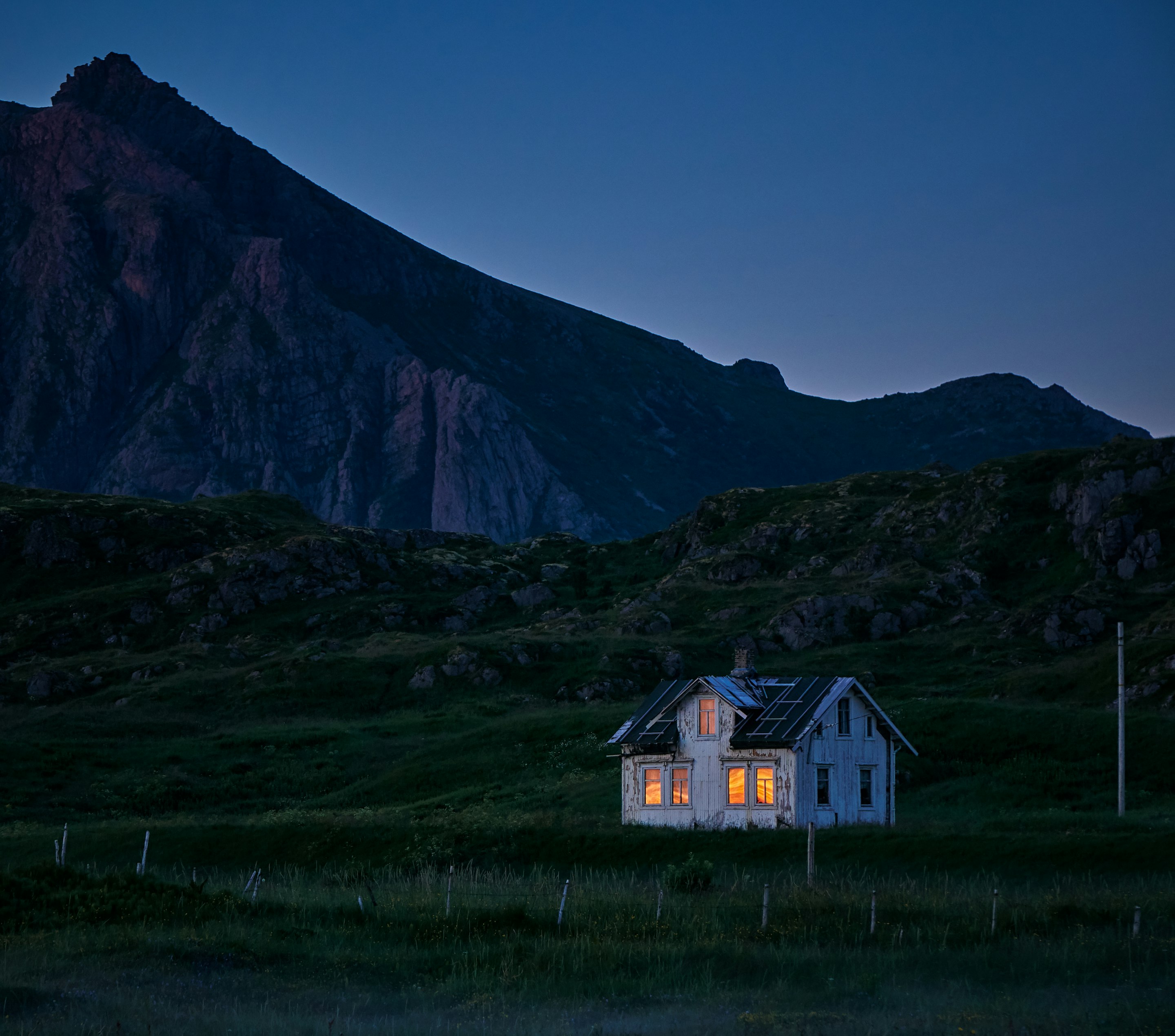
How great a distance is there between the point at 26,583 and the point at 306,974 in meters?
161

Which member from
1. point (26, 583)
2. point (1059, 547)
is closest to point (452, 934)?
point (1059, 547)

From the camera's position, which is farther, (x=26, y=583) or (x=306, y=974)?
(x=26, y=583)

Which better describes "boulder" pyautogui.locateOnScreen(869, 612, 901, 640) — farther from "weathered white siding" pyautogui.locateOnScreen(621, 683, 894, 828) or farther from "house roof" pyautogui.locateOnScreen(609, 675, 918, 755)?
"weathered white siding" pyautogui.locateOnScreen(621, 683, 894, 828)

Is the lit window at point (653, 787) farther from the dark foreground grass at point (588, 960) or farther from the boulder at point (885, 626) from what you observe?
the boulder at point (885, 626)

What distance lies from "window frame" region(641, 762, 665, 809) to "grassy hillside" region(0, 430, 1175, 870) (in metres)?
3.04

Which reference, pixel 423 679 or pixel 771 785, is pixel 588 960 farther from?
pixel 423 679

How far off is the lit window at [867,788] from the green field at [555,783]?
165 inches

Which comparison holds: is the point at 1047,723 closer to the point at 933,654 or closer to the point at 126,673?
the point at 933,654

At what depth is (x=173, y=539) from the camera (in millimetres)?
193375

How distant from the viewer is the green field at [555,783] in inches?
1207

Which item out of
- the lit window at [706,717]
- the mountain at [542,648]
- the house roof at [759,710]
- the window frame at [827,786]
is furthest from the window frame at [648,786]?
the window frame at [827,786]

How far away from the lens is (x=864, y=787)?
67.3m

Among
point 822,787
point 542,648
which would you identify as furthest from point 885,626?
point 822,787

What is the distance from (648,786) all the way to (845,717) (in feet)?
34.5
